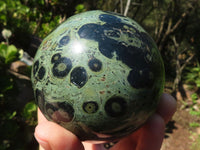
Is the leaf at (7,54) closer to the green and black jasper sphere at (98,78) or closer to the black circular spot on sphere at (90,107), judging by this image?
the green and black jasper sphere at (98,78)

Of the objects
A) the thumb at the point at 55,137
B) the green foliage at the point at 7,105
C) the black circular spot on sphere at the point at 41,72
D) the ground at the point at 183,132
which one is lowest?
the ground at the point at 183,132

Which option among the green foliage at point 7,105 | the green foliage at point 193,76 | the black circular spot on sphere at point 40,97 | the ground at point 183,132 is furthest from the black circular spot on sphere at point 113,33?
the green foliage at point 193,76

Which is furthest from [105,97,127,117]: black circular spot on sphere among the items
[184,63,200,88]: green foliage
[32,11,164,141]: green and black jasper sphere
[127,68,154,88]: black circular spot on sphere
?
[184,63,200,88]: green foliage

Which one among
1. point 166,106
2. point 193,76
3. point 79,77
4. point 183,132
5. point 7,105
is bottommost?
point 183,132

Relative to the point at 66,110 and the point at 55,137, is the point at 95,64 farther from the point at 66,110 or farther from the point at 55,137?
the point at 55,137

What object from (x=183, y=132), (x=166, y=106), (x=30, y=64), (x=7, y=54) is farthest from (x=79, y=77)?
(x=183, y=132)
